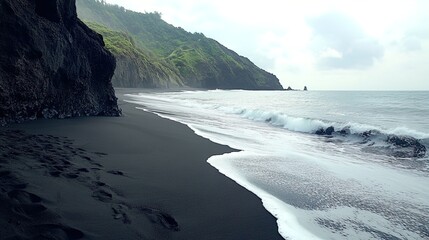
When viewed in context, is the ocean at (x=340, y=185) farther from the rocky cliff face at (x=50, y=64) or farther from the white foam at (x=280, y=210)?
the rocky cliff face at (x=50, y=64)

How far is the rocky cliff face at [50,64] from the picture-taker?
7.75 meters

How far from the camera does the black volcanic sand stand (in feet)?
10.5

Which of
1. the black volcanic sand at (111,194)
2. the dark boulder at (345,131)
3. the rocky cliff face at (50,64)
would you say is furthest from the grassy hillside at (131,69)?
the black volcanic sand at (111,194)

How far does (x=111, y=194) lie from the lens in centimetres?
430

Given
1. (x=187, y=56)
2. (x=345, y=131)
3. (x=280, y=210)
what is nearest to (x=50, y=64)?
(x=280, y=210)

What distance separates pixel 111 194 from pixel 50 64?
7099 mm

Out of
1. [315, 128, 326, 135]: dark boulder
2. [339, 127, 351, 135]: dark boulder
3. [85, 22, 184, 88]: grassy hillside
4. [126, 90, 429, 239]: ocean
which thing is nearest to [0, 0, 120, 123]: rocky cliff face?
[126, 90, 429, 239]: ocean

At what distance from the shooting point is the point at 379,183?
6914mm

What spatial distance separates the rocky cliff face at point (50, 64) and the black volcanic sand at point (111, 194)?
146cm

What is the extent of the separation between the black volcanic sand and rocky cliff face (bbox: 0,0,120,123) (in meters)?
1.46

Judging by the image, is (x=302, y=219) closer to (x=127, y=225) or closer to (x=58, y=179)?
(x=127, y=225)

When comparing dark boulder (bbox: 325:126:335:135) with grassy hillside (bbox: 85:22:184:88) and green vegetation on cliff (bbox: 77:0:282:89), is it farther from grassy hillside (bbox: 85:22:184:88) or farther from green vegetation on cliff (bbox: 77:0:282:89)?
green vegetation on cliff (bbox: 77:0:282:89)

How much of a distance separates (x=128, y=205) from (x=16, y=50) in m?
6.44

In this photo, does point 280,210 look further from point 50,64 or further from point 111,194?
point 50,64
